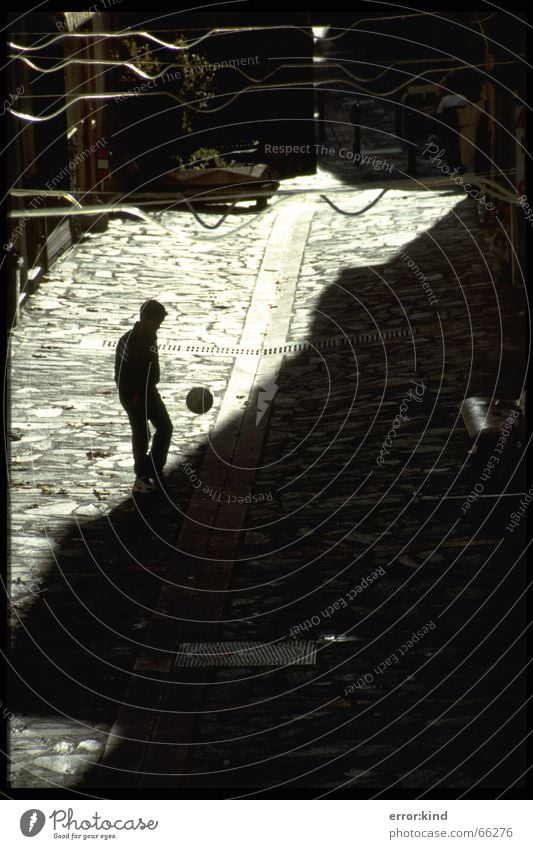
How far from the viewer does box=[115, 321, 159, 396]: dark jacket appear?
11.1 m

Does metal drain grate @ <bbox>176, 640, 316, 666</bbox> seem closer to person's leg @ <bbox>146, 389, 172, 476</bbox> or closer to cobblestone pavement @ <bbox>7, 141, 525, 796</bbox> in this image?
cobblestone pavement @ <bbox>7, 141, 525, 796</bbox>

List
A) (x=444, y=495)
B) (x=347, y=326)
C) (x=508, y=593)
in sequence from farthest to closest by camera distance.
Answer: (x=347, y=326), (x=444, y=495), (x=508, y=593)

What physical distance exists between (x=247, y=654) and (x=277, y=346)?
757 centimetres

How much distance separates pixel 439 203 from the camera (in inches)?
915

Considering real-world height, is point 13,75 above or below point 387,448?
above

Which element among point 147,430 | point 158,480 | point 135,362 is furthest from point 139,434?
point 135,362

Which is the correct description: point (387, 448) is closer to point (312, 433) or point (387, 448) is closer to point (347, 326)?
point (312, 433)

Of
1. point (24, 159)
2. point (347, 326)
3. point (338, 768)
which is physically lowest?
point (338, 768)

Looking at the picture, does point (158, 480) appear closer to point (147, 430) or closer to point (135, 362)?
point (147, 430)

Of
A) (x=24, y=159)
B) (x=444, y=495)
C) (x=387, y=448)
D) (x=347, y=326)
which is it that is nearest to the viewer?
(x=444, y=495)

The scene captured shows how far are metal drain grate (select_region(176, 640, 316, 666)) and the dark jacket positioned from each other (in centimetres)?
277

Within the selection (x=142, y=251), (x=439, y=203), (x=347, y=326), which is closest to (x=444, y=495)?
(x=347, y=326)

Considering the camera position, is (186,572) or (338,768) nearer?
(338,768)

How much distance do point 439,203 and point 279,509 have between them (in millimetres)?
12970
